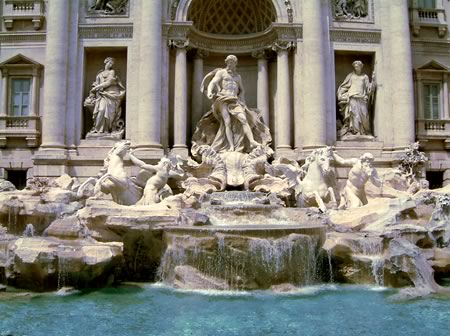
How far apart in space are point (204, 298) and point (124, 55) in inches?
453

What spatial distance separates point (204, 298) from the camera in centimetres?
896

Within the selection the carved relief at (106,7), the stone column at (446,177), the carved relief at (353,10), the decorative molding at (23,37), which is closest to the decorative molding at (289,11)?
the carved relief at (353,10)

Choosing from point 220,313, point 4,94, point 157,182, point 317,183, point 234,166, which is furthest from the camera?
point 4,94

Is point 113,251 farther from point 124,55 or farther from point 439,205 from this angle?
point 124,55

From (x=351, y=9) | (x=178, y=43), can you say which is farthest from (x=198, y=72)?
(x=351, y=9)

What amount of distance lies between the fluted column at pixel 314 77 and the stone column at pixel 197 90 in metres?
3.91

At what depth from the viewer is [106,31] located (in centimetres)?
1725

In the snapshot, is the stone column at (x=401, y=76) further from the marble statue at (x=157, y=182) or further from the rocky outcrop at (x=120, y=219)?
the rocky outcrop at (x=120, y=219)

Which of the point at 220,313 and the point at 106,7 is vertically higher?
the point at 106,7

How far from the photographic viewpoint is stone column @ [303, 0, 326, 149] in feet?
54.3

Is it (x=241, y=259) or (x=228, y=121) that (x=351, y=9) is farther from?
(x=241, y=259)

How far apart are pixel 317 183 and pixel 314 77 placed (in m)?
4.48

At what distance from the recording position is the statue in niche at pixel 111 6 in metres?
17.5

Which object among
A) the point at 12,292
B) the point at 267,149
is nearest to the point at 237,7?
the point at 267,149
